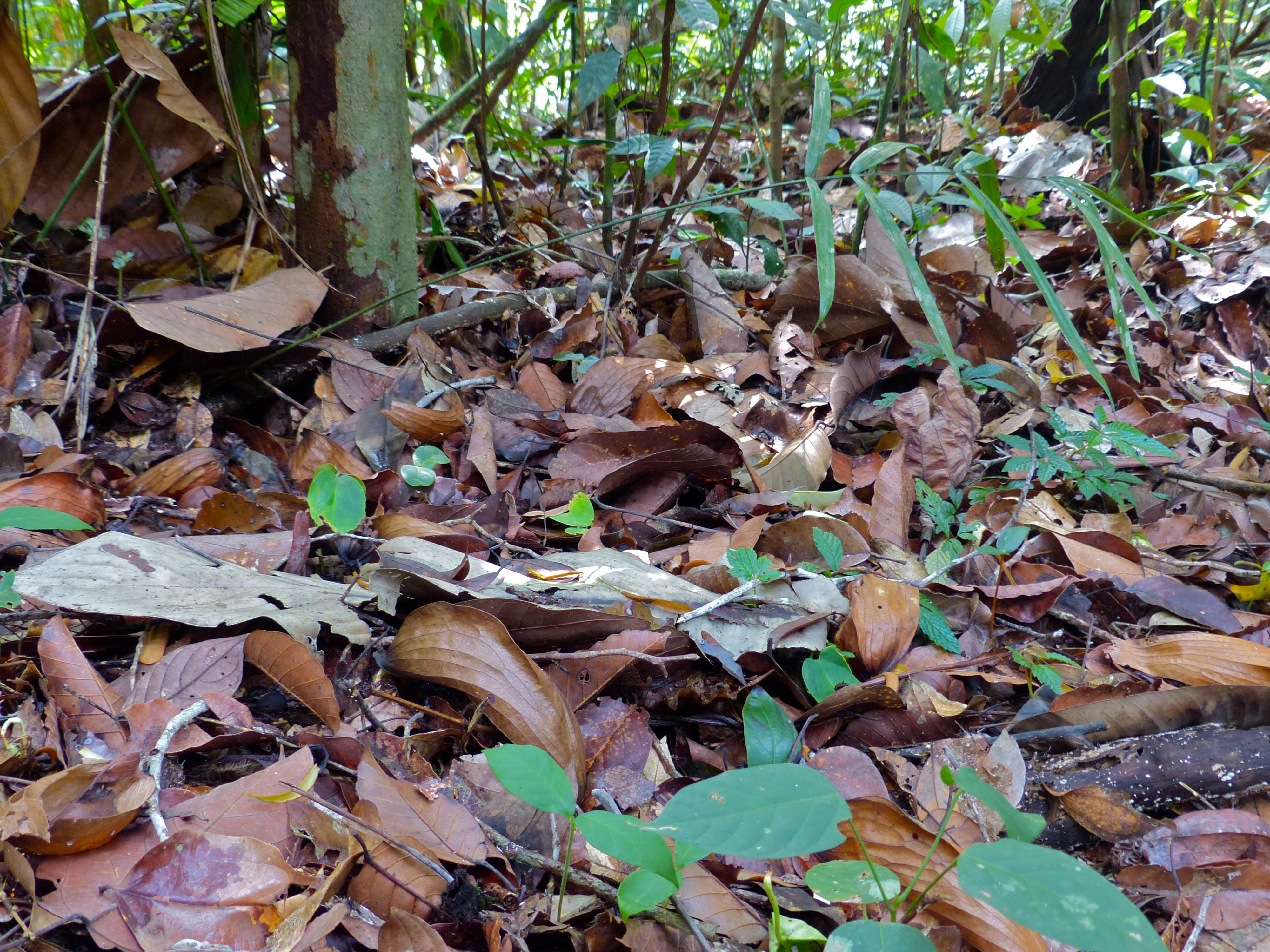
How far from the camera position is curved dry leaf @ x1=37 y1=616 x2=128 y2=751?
95 centimetres

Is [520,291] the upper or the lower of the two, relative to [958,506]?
upper

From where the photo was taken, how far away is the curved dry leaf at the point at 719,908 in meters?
0.81

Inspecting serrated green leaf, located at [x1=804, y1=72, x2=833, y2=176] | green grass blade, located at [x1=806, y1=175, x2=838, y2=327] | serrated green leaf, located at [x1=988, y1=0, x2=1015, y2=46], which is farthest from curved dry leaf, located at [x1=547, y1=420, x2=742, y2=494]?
serrated green leaf, located at [x1=988, y1=0, x2=1015, y2=46]

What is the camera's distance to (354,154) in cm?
197

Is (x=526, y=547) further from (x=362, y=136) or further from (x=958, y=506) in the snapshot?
(x=362, y=136)

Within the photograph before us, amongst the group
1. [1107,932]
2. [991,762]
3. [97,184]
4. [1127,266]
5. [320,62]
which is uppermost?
[320,62]

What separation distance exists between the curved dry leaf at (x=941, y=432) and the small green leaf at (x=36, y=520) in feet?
5.09

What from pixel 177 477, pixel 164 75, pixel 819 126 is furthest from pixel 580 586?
pixel 164 75

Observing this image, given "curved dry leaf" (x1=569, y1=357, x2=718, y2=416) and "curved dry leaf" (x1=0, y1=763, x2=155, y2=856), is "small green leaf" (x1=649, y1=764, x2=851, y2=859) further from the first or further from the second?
"curved dry leaf" (x1=569, y1=357, x2=718, y2=416)

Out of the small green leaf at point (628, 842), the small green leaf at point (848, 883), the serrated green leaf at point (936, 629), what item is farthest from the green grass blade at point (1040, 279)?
the small green leaf at point (628, 842)

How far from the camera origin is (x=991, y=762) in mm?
1008

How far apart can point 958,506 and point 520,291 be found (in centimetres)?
143

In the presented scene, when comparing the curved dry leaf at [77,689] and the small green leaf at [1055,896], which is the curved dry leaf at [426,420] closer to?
the curved dry leaf at [77,689]

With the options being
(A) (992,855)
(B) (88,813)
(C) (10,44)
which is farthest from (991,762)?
(C) (10,44)
